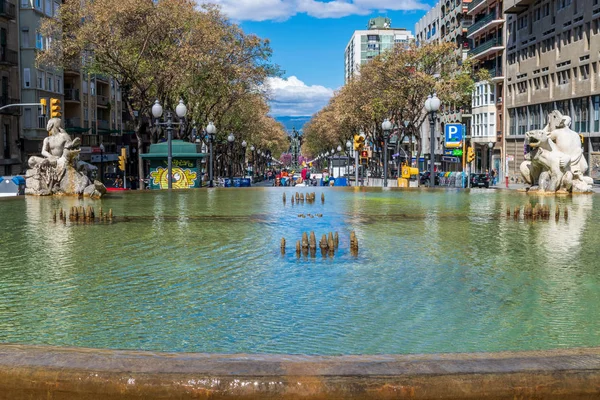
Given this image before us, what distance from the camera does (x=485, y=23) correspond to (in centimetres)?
8506

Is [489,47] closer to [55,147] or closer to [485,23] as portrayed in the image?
[485,23]

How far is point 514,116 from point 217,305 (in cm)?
7285

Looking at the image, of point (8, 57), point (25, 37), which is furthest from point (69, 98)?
point (8, 57)

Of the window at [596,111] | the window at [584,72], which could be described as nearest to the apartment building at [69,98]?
the window at [596,111]

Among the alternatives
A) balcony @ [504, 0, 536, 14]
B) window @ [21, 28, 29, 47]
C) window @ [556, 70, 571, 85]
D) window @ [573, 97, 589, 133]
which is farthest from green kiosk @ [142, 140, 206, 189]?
balcony @ [504, 0, 536, 14]

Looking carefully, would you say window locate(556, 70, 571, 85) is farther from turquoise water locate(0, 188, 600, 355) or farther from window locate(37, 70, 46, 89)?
turquoise water locate(0, 188, 600, 355)

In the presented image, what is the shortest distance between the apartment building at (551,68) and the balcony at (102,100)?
138 feet

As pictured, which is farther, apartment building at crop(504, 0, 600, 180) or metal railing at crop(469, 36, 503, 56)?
metal railing at crop(469, 36, 503, 56)

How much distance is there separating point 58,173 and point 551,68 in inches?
2015

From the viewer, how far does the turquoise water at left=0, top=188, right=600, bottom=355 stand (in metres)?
8.12

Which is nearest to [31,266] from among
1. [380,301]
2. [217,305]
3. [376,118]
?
[217,305]

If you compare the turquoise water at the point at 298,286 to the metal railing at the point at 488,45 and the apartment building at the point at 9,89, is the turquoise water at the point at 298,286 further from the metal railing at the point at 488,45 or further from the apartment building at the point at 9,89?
the metal railing at the point at 488,45

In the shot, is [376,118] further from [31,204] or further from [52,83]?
[31,204]

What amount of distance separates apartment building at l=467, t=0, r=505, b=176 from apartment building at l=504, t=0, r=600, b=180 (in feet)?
7.00
